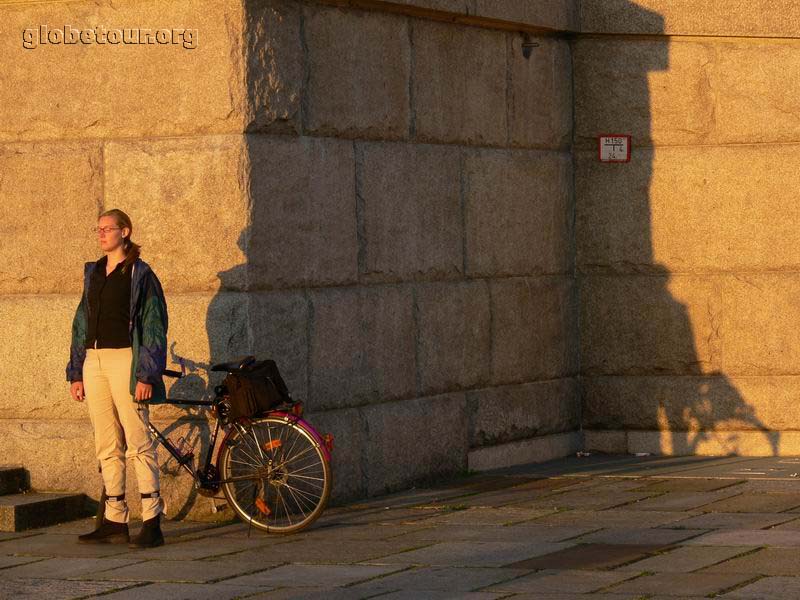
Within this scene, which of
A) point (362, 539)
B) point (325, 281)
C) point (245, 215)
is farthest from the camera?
point (325, 281)

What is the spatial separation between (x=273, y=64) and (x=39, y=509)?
3.02 m

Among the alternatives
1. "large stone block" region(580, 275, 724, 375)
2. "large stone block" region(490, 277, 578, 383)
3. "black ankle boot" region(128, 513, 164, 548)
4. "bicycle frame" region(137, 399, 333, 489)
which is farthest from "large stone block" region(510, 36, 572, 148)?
A: "black ankle boot" region(128, 513, 164, 548)

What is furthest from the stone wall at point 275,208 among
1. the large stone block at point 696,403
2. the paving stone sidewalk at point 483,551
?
the large stone block at point 696,403

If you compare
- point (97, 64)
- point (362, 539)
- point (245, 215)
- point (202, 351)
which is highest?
point (97, 64)

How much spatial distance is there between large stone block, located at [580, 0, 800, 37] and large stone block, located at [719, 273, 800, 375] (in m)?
1.90

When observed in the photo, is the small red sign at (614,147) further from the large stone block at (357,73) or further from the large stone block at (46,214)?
the large stone block at (46,214)

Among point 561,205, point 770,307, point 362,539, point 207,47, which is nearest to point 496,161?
point 561,205

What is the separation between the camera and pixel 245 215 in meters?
10.3

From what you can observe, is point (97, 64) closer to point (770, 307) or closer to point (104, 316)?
point (104, 316)

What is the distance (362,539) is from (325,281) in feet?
6.81

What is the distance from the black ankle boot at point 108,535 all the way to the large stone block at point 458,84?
376 centimetres

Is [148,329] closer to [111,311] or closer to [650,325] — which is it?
[111,311]

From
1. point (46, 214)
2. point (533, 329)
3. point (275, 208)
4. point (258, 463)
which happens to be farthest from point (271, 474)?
point (533, 329)

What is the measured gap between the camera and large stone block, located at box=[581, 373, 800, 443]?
13.3 metres
